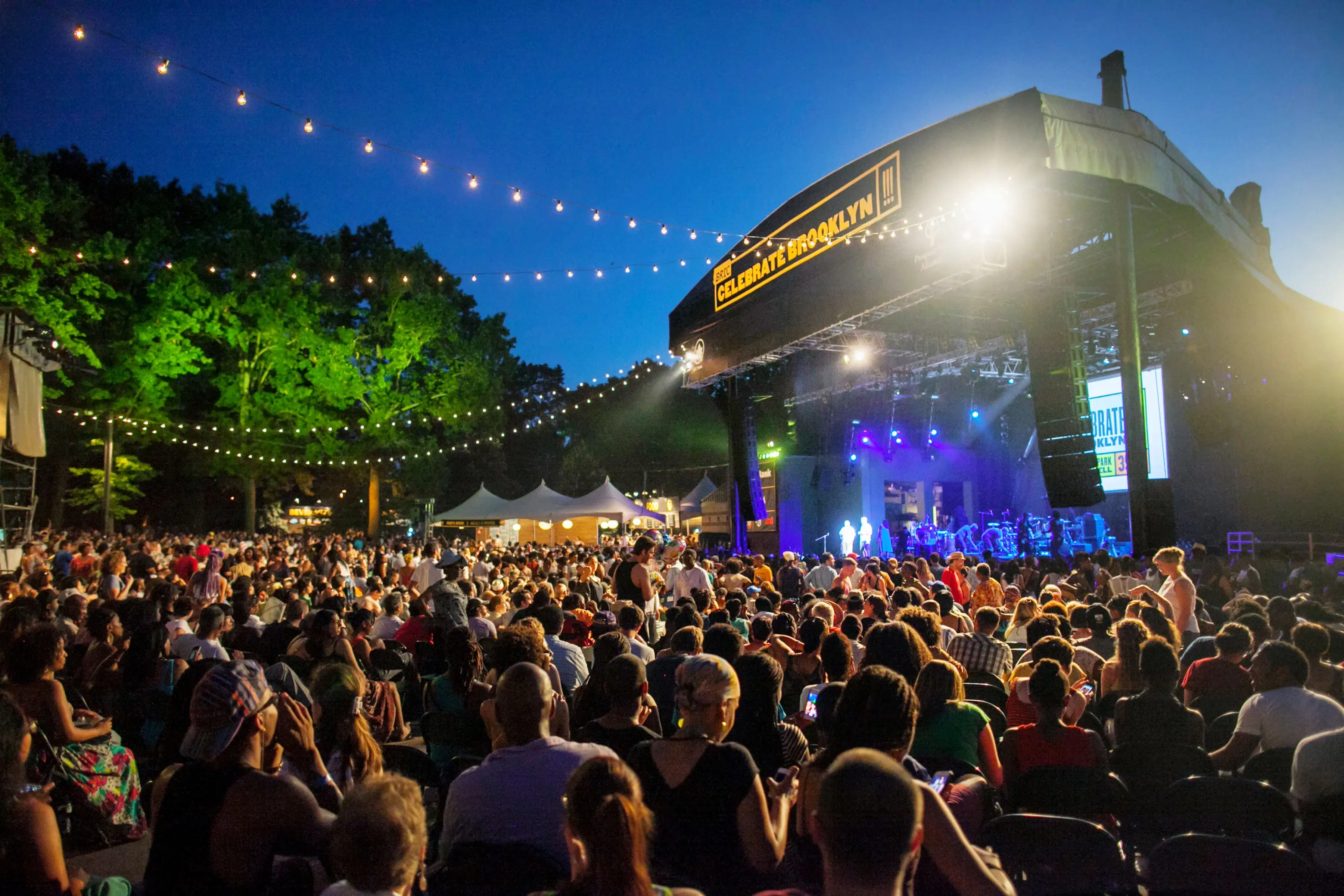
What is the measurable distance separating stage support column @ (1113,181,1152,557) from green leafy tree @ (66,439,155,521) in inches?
1085

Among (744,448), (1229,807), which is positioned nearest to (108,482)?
(744,448)

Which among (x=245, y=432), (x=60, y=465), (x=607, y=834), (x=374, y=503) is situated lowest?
(x=607, y=834)

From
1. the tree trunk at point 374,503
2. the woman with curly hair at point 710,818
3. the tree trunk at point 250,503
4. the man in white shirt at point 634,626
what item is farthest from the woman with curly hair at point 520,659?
the tree trunk at point 374,503

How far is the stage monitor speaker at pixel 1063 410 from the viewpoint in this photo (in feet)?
31.6

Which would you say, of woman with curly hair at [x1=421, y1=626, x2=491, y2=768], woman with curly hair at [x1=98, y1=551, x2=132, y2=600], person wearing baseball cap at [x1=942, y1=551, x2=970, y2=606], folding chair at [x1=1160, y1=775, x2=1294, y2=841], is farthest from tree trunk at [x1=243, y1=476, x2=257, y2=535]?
folding chair at [x1=1160, y1=775, x2=1294, y2=841]

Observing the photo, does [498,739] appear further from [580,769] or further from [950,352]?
[950,352]

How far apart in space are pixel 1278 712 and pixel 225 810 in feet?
13.0

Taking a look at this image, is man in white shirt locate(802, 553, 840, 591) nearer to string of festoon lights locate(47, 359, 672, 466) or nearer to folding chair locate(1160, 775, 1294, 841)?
folding chair locate(1160, 775, 1294, 841)

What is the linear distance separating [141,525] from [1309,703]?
39834 millimetres

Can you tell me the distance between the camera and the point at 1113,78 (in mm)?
11500

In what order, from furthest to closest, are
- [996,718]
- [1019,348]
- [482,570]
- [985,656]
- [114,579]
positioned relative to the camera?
[1019,348], [482,570], [114,579], [985,656], [996,718]

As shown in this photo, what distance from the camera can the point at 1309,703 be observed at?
3.28 m

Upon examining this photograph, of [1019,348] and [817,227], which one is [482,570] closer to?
[817,227]

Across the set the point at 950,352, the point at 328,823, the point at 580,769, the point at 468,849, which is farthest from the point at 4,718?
the point at 950,352
